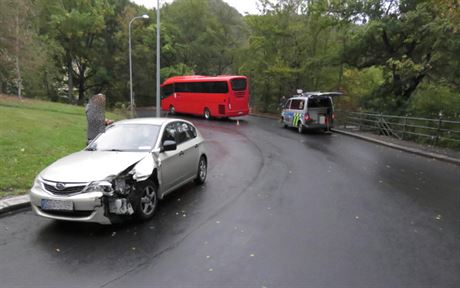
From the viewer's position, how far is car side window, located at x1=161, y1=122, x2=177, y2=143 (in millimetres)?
7277

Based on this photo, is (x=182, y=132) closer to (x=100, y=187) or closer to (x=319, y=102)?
(x=100, y=187)

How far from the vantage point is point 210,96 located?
2827cm

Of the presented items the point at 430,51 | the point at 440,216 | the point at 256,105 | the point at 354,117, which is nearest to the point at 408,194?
the point at 440,216

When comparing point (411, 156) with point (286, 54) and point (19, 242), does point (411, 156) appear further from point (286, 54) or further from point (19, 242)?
point (286, 54)

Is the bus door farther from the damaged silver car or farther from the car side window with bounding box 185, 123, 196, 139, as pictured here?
the damaged silver car

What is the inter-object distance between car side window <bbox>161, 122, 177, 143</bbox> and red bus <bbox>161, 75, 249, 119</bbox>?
62.4 ft

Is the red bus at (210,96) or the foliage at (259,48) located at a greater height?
the foliage at (259,48)

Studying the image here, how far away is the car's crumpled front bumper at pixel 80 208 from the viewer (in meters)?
5.27

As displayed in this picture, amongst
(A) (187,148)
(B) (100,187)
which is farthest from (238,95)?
(B) (100,187)

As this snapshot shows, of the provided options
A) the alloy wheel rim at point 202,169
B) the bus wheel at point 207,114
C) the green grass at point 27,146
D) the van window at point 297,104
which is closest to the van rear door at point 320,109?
the van window at point 297,104

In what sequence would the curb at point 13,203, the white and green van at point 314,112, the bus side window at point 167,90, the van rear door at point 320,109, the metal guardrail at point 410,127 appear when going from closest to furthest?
the curb at point 13,203
the metal guardrail at point 410,127
the white and green van at point 314,112
the van rear door at point 320,109
the bus side window at point 167,90

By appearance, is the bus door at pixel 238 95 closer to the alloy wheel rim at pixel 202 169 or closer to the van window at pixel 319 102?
the van window at pixel 319 102

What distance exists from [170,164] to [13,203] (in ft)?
9.09

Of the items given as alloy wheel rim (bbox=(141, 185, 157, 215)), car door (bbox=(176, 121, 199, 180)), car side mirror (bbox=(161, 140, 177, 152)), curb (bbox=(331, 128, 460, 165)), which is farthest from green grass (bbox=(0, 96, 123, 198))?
curb (bbox=(331, 128, 460, 165))
